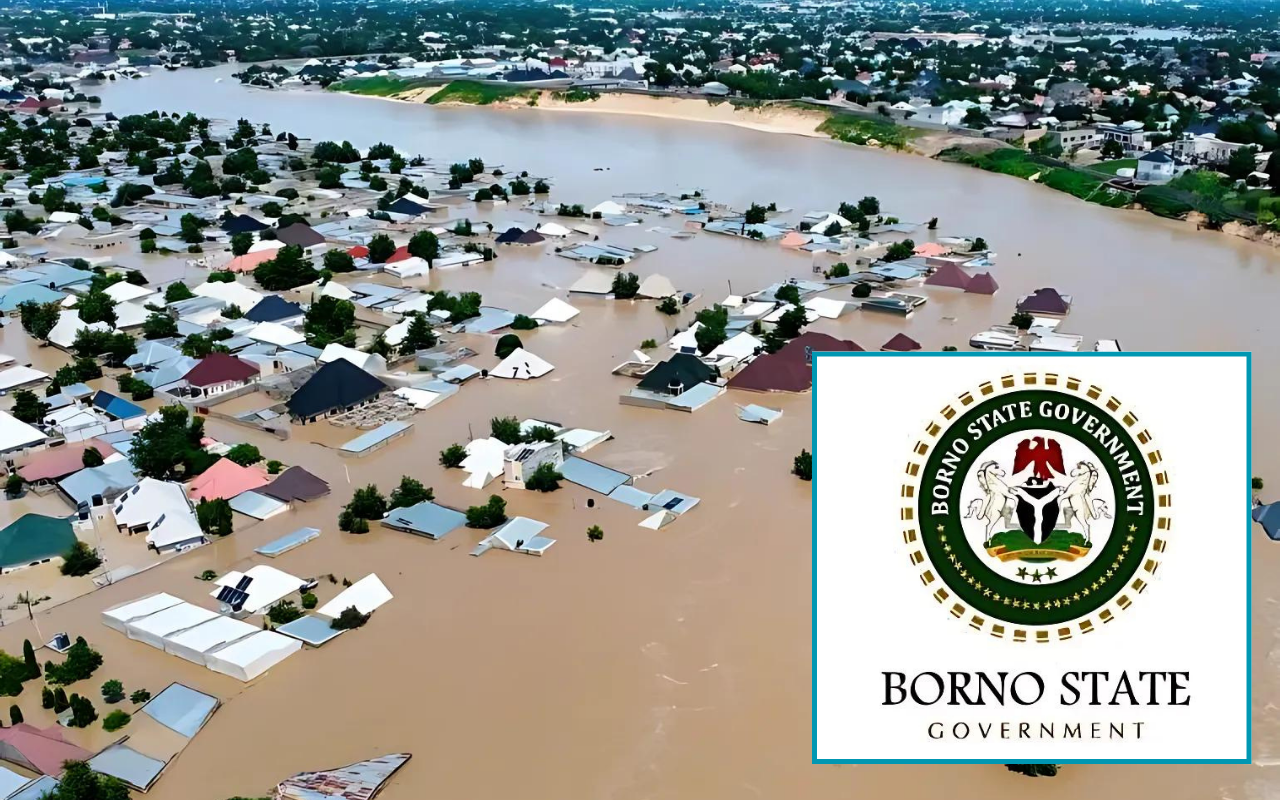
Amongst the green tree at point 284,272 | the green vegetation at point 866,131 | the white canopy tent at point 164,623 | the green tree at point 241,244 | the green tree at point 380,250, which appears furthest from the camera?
the green vegetation at point 866,131

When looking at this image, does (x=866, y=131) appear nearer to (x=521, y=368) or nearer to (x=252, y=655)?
(x=521, y=368)

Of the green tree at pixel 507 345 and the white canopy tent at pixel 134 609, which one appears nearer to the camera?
the white canopy tent at pixel 134 609

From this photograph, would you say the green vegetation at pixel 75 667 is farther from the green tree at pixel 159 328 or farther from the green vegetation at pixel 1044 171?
the green vegetation at pixel 1044 171

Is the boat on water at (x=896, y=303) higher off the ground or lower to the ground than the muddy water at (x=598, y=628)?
higher

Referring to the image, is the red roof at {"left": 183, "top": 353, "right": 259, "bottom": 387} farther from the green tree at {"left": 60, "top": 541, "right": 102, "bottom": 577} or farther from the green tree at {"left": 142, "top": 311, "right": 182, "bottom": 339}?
the green tree at {"left": 60, "top": 541, "right": 102, "bottom": 577}

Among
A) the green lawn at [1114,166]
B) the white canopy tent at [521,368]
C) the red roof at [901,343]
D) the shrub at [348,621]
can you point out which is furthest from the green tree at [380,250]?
the green lawn at [1114,166]

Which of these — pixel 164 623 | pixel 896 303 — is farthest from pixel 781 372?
pixel 164 623

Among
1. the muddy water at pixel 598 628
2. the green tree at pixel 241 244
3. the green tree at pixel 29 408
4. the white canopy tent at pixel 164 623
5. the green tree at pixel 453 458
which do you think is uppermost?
the green tree at pixel 241 244
